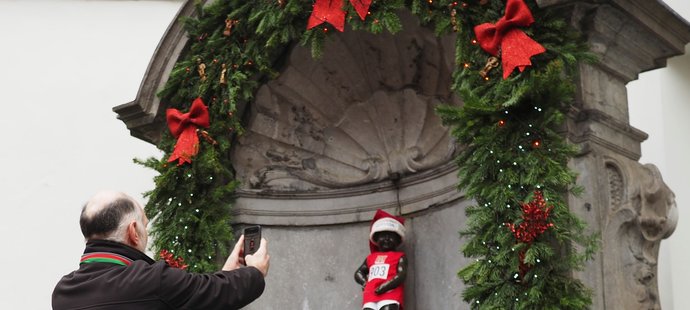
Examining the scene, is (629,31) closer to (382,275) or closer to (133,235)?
(382,275)

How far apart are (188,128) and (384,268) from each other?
1.39m

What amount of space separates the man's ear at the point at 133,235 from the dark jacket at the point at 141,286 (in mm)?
37

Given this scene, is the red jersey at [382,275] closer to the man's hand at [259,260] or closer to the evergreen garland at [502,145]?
the evergreen garland at [502,145]

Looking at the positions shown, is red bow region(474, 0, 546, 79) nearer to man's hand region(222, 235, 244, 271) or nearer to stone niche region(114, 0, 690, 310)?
stone niche region(114, 0, 690, 310)

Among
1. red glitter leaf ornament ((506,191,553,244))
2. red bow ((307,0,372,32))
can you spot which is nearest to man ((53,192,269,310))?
red glitter leaf ornament ((506,191,553,244))

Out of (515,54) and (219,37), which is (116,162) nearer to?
(219,37)

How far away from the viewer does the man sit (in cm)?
374

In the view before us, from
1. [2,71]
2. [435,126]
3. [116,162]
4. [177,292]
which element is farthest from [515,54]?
[2,71]

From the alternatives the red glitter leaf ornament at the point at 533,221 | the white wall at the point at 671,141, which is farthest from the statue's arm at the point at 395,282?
the white wall at the point at 671,141

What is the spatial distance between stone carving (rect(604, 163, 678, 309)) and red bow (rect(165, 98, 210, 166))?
7.84 ft

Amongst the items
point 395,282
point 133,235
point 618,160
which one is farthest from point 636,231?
point 133,235

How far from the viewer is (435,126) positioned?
7211 mm

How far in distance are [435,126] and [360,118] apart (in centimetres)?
51

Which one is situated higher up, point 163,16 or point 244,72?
point 163,16
